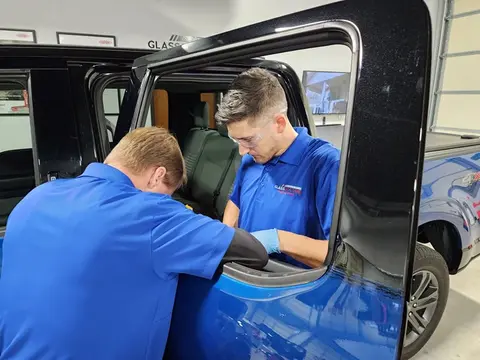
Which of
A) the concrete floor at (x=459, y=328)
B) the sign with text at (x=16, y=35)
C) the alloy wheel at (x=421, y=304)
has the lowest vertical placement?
the concrete floor at (x=459, y=328)

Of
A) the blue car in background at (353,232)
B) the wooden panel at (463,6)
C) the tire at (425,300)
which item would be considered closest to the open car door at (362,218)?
the blue car in background at (353,232)

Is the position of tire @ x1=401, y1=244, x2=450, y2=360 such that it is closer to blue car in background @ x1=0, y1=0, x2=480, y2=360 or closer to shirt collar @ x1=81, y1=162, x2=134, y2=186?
blue car in background @ x1=0, y1=0, x2=480, y2=360

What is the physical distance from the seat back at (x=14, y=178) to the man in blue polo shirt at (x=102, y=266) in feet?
3.61

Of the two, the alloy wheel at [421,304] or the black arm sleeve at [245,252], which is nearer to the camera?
the black arm sleeve at [245,252]

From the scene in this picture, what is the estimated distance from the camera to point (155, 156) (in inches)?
50.1

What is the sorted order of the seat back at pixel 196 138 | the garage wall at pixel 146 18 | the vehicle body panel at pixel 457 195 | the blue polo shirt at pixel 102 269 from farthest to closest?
the garage wall at pixel 146 18 → the seat back at pixel 196 138 → the vehicle body panel at pixel 457 195 → the blue polo shirt at pixel 102 269

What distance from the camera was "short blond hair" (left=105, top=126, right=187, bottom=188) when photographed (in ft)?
4.09

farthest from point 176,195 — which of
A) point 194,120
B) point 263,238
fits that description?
point 263,238

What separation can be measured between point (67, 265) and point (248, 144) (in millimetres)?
832

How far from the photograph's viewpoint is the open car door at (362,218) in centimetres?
70

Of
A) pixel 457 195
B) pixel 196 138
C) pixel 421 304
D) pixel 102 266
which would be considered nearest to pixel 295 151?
pixel 102 266

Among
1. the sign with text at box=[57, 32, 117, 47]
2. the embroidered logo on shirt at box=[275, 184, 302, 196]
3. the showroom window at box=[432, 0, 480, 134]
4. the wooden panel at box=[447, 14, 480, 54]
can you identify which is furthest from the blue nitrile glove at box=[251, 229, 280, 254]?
the wooden panel at box=[447, 14, 480, 54]

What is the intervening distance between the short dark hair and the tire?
1345 millimetres

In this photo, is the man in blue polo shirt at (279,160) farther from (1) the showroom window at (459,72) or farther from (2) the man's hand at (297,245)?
(1) the showroom window at (459,72)
